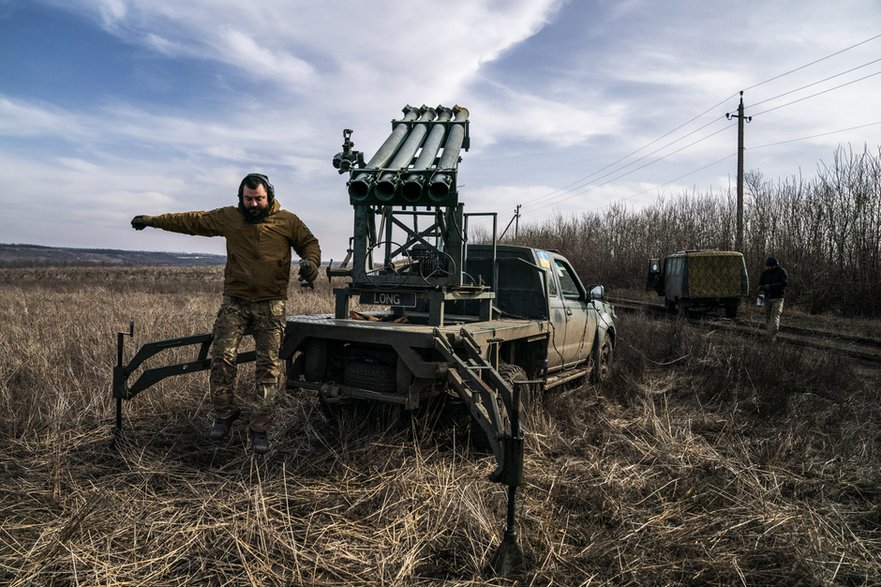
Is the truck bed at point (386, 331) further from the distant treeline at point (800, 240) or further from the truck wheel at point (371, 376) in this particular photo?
the distant treeline at point (800, 240)

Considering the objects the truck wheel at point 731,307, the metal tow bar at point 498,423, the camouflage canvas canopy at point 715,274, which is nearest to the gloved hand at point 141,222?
the metal tow bar at point 498,423

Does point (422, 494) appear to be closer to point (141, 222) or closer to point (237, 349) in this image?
point (237, 349)

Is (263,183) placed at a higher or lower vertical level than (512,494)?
higher

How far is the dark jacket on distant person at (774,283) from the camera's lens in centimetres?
1217

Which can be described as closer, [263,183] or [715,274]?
[263,183]

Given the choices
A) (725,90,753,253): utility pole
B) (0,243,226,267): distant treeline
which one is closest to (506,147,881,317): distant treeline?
(725,90,753,253): utility pole

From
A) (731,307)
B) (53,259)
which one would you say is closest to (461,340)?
(731,307)

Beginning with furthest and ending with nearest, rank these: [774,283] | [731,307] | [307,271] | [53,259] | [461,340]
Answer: [53,259] → [731,307] → [774,283] → [307,271] → [461,340]

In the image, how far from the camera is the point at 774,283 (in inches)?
482

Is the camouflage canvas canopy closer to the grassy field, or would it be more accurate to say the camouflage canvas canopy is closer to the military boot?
the grassy field

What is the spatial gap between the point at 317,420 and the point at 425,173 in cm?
239

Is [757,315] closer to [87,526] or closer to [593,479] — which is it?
[593,479]

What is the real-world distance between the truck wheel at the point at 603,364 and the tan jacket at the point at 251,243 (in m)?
4.34

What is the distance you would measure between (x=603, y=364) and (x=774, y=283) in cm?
644
